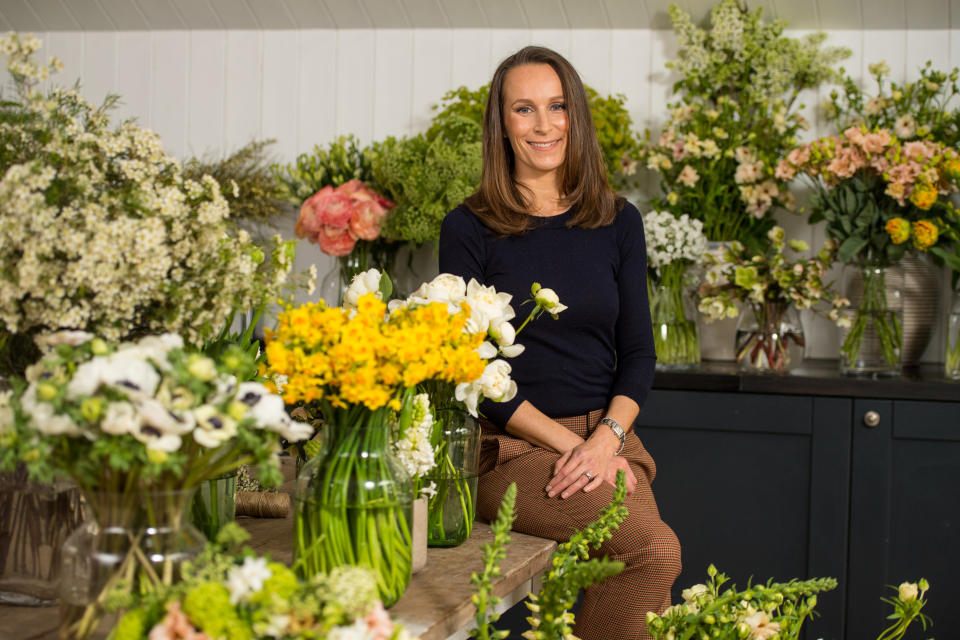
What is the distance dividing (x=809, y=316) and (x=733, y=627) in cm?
199

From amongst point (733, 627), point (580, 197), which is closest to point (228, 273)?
point (733, 627)

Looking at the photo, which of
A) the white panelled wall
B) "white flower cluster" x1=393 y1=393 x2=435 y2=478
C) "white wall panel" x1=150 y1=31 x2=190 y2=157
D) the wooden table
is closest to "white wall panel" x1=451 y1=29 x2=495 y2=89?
the white panelled wall

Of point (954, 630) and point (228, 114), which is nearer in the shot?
point (954, 630)

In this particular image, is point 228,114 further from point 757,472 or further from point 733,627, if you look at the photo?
point 733,627

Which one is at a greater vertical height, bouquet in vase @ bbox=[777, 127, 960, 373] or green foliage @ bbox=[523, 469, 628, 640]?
bouquet in vase @ bbox=[777, 127, 960, 373]

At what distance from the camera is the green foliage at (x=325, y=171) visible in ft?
9.64

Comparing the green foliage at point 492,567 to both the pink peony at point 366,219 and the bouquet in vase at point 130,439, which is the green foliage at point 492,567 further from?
the pink peony at point 366,219

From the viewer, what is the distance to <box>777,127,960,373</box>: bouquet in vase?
245 centimetres

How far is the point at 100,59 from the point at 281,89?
66 cm

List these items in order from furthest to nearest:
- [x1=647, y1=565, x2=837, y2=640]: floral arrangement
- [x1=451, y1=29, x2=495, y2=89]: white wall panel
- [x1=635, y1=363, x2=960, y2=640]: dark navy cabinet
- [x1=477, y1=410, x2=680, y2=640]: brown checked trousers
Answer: [x1=451, y1=29, x2=495, y2=89]: white wall panel
[x1=635, y1=363, x2=960, y2=640]: dark navy cabinet
[x1=477, y1=410, x2=680, y2=640]: brown checked trousers
[x1=647, y1=565, x2=837, y2=640]: floral arrangement

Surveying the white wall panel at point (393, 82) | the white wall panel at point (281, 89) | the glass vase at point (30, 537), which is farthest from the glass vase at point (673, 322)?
Answer: the glass vase at point (30, 537)

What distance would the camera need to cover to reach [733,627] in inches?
42.9

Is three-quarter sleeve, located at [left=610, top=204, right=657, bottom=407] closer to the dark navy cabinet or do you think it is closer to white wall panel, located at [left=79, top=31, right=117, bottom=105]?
the dark navy cabinet

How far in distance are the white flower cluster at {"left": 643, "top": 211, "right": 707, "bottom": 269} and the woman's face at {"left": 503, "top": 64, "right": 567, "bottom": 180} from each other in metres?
0.80
